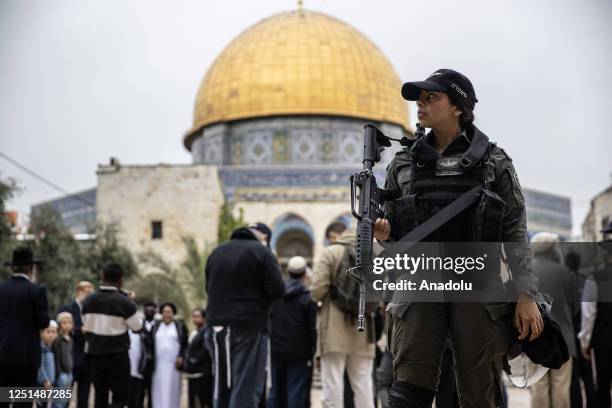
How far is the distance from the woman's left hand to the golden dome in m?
32.9

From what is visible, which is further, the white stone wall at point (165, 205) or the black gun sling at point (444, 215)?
the white stone wall at point (165, 205)

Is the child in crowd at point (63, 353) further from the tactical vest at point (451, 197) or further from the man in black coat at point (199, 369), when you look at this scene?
the tactical vest at point (451, 197)

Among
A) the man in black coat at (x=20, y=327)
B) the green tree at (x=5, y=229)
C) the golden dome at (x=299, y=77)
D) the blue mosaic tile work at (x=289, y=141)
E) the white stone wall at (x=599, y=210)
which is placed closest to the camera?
the man in black coat at (x=20, y=327)

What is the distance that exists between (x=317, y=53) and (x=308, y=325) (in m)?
31.2

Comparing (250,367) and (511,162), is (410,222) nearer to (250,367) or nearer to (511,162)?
(511,162)

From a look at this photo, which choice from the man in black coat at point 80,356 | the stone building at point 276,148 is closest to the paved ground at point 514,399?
the man in black coat at point 80,356

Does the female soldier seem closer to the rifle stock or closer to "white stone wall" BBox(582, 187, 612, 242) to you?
the rifle stock

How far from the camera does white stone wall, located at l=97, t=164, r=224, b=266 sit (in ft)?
96.6

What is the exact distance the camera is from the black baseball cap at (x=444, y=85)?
12.4ft

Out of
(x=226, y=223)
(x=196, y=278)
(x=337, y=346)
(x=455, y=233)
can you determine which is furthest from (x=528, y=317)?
(x=226, y=223)

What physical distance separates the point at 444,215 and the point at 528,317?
1.66 feet

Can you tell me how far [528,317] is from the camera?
3576mm

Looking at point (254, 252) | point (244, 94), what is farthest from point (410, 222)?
point (244, 94)

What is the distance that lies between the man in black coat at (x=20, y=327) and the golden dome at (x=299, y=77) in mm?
30369
